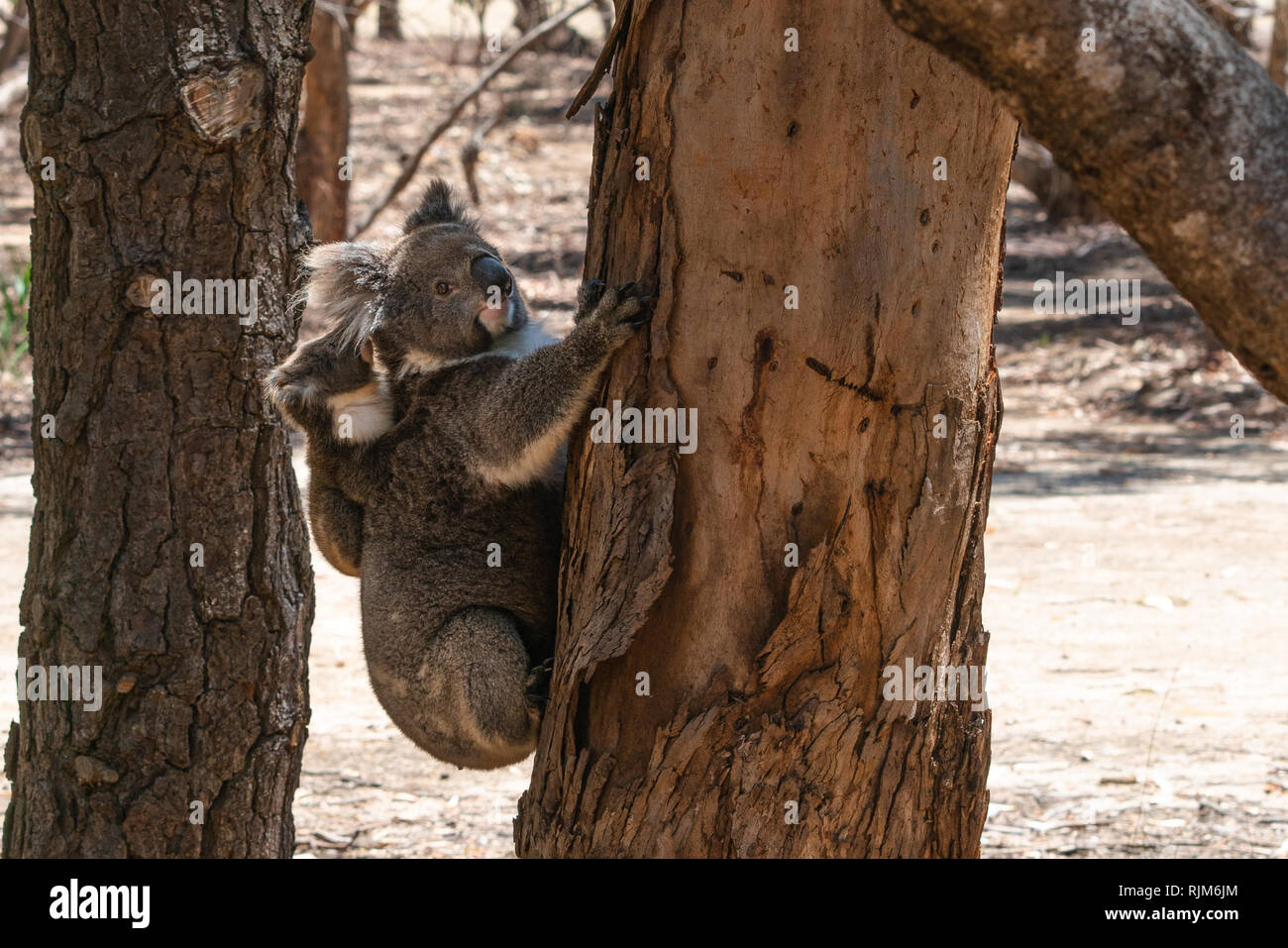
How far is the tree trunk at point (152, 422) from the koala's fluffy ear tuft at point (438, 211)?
386 millimetres

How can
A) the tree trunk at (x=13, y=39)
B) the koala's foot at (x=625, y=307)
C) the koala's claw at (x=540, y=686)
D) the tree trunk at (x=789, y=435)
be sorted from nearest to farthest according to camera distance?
the tree trunk at (x=789, y=435) → the koala's foot at (x=625, y=307) → the koala's claw at (x=540, y=686) → the tree trunk at (x=13, y=39)

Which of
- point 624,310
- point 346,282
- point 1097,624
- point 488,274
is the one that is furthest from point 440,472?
point 1097,624

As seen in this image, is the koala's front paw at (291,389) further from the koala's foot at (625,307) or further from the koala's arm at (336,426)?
the koala's foot at (625,307)

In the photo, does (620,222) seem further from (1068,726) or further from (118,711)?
(1068,726)

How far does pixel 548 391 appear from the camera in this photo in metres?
2.83

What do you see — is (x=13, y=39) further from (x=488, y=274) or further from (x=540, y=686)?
(x=540, y=686)

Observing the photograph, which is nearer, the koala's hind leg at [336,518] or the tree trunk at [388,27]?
the koala's hind leg at [336,518]

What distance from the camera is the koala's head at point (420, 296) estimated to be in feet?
11.2

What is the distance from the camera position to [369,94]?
2150cm

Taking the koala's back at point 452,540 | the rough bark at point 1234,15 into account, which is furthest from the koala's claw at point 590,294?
the rough bark at point 1234,15


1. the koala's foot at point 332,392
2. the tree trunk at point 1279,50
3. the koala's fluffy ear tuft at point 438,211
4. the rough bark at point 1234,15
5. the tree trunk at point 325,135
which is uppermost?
the rough bark at point 1234,15

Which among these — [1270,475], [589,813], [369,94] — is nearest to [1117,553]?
[1270,475]

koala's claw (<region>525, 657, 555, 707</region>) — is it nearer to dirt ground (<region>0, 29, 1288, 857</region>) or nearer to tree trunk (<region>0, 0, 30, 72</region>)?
dirt ground (<region>0, 29, 1288, 857</region>)
